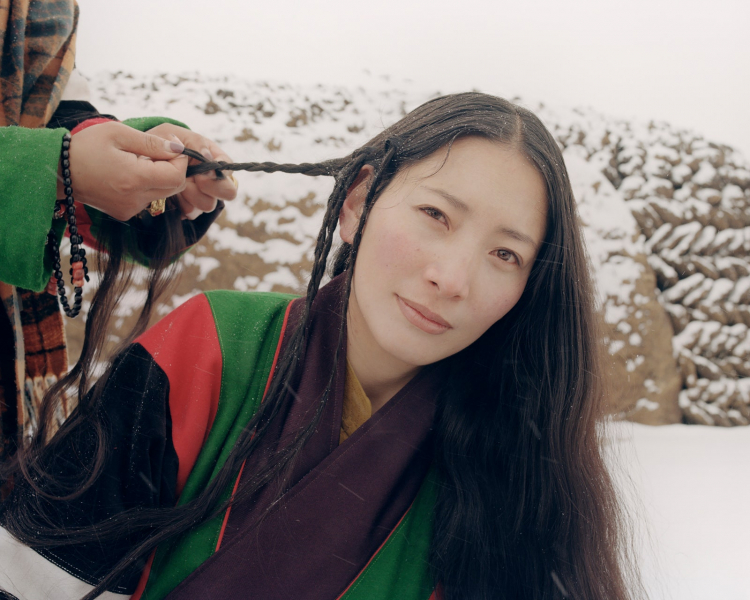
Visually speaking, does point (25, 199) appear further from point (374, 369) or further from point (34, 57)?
point (374, 369)

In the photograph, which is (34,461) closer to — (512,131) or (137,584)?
(137,584)

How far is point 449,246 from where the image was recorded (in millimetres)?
719

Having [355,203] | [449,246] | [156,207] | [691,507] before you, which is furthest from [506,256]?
[691,507]

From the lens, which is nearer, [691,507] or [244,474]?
[244,474]

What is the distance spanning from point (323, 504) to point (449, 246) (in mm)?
446

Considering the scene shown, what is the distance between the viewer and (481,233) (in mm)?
720

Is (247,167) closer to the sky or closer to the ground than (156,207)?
closer to the sky

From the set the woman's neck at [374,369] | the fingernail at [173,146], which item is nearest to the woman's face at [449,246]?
the woman's neck at [374,369]

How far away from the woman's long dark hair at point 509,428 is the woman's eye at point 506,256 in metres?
0.07

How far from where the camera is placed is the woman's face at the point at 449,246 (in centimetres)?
72

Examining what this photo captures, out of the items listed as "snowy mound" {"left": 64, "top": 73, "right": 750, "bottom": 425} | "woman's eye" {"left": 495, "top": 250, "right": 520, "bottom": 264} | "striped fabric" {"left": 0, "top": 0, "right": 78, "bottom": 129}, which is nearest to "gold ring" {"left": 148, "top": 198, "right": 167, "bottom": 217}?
"striped fabric" {"left": 0, "top": 0, "right": 78, "bottom": 129}

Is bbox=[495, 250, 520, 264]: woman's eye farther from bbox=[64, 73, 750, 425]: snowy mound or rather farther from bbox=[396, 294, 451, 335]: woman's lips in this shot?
bbox=[64, 73, 750, 425]: snowy mound

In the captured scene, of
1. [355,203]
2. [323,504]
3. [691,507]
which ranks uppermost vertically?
[355,203]

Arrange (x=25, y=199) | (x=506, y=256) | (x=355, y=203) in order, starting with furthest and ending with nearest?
(x=355, y=203) < (x=506, y=256) < (x=25, y=199)
